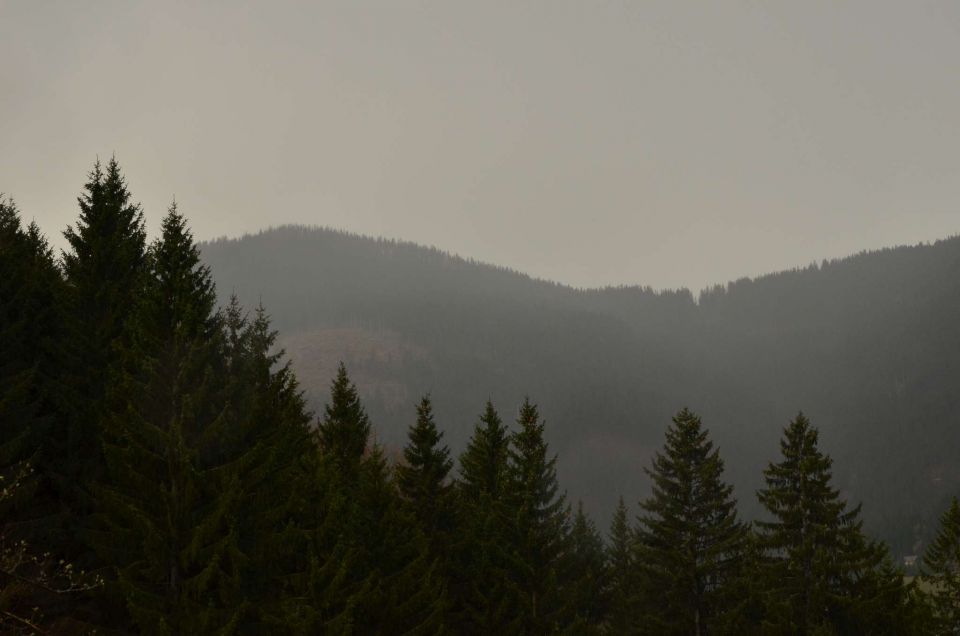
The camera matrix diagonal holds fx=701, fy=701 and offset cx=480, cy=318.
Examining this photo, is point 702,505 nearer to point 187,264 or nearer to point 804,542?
point 804,542

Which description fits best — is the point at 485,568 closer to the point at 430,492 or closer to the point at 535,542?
the point at 535,542

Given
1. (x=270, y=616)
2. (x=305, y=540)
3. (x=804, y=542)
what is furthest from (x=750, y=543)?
(x=270, y=616)

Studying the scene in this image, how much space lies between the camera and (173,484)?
56.4ft

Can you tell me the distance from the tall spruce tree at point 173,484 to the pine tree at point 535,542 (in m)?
13.1

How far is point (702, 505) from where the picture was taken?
31797 mm

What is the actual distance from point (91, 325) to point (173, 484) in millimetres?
9148

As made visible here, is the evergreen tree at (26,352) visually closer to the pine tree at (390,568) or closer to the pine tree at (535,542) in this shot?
the pine tree at (390,568)

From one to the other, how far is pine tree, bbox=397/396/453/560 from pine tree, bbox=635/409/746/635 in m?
9.01

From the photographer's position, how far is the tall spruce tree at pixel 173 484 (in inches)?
647

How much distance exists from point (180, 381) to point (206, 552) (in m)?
4.36

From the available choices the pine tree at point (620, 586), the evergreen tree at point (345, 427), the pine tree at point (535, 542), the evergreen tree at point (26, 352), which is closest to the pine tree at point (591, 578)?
the pine tree at point (620, 586)

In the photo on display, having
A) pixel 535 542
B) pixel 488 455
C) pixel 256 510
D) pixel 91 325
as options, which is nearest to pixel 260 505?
pixel 256 510

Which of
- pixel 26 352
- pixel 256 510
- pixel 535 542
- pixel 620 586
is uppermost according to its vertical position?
pixel 26 352

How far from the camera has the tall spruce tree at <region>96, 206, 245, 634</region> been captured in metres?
16.4
